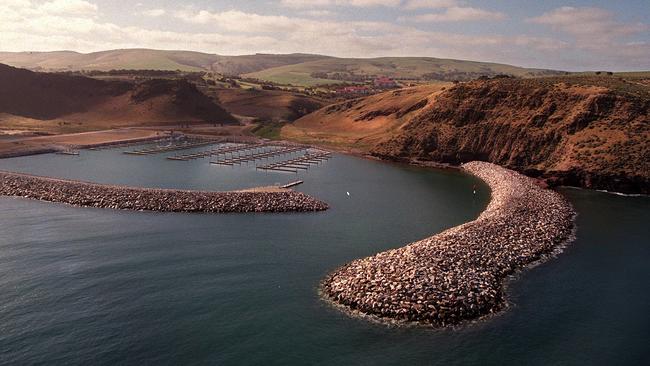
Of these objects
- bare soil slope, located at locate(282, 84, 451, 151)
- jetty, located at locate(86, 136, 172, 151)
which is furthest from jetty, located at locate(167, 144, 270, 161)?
jetty, located at locate(86, 136, 172, 151)

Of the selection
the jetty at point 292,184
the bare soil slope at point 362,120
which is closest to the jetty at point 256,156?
the bare soil slope at point 362,120

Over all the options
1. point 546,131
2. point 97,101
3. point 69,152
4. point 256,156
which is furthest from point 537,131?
point 97,101

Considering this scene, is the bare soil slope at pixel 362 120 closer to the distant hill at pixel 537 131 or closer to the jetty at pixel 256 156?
the distant hill at pixel 537 131

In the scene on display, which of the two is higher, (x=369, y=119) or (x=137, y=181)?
(x=369, y=119)

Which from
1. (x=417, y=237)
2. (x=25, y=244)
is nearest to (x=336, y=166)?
(x=417, y=237)

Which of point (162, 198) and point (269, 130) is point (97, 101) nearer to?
point (269, 130)

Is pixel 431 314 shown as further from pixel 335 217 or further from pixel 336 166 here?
pixel 336 166
